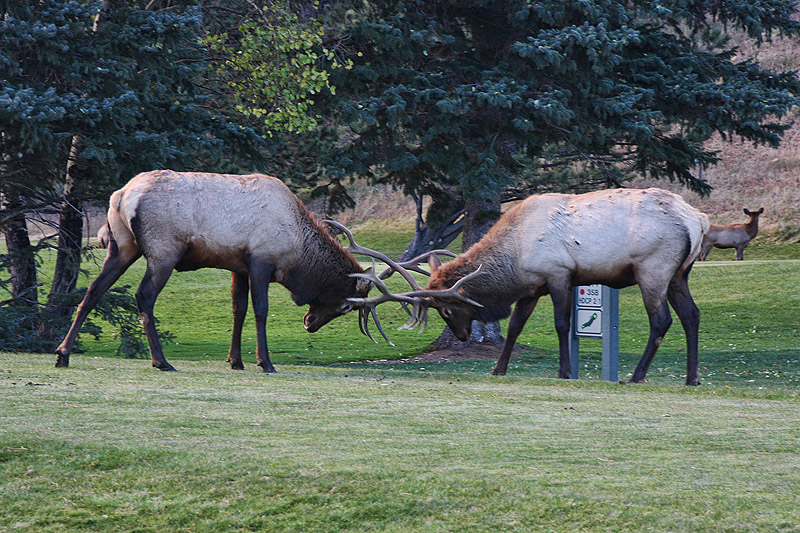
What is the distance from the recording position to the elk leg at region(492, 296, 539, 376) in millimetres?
12414

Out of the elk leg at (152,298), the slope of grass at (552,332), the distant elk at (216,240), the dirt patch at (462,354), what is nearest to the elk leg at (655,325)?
the slope of grass at (552,332)

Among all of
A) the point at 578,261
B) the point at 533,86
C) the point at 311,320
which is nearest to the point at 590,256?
the point at 578,261

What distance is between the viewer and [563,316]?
12.1m

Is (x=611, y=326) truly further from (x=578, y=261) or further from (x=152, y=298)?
(x=152, y=298)

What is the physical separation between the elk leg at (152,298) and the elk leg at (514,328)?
4059 mm

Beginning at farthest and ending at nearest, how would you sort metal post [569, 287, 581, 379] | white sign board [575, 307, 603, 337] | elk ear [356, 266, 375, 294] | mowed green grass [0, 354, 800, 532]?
metal post [569, 287, 581, 379] < white sign board [575, 307, 603, 337] < elk ear [356, 266, 375, 294] < mowed green grass [0, 354, 800, 532]

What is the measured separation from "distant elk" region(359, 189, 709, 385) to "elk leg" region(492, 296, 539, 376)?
14mm

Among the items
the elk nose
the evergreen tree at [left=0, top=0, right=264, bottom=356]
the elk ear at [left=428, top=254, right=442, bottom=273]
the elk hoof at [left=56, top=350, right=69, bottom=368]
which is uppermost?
the evergreen tree at [left=0, top=0, right=264, bottom=356]

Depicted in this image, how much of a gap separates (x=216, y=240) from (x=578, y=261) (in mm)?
4229

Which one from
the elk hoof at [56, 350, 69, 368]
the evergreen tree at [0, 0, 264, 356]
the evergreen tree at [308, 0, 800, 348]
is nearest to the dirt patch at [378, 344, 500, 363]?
the evergreen tree at [308, 0, 800, 348]

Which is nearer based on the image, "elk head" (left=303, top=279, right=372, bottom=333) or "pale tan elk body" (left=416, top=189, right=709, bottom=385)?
"pale tan elk body" (left=416, top=189, right=709, bottom=385)

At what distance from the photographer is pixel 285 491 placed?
560 centimetres

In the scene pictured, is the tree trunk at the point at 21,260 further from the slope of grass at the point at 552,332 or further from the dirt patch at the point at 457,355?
the dirt patch at the point at 457,355

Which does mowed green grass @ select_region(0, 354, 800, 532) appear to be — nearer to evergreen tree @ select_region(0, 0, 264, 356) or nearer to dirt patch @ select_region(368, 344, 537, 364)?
evergreen tree @ select_region(0, 0, 264, 356)
